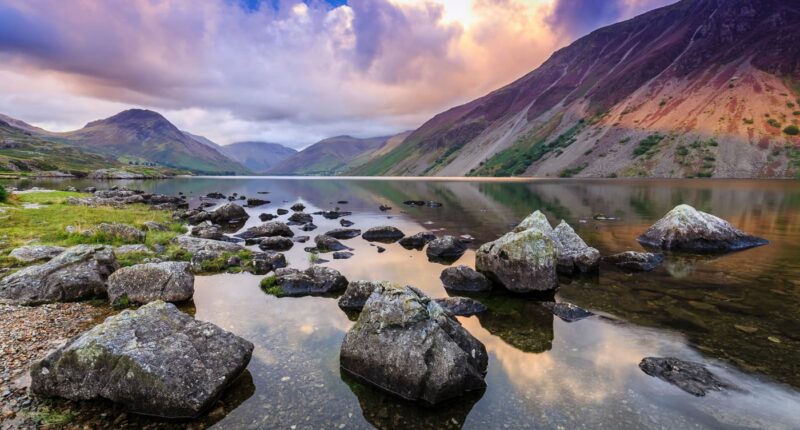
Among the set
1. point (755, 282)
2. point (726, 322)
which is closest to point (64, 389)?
point (726, 322)

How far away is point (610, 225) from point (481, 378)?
136 ft

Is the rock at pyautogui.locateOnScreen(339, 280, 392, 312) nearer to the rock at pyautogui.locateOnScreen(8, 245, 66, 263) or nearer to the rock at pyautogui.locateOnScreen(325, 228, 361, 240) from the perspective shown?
the rock at pyautogui.locateOnScreen(8, 245, 66, 263)

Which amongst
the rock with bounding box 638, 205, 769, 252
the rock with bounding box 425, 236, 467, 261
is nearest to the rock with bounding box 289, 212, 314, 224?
the rock with bounding box 425, 236, 467, 261

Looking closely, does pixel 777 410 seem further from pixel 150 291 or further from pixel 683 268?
pixel 150 291

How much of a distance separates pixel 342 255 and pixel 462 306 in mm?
14182

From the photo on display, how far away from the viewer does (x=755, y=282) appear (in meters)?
23.7

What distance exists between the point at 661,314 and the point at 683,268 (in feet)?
37.0

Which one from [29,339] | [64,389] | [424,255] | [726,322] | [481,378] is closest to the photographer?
[64,389]

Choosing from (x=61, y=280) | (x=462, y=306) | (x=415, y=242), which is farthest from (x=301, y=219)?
(x=462, y=306)

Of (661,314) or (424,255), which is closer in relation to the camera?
(661,314)

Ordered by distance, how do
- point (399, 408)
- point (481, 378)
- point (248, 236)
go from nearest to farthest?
point (399, 408) < point (481, 378) < point (248, 236)

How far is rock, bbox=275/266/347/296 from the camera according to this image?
21688mm

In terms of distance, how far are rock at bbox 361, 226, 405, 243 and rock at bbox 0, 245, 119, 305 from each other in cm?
2272

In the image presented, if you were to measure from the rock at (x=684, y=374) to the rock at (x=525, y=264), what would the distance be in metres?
8.07
